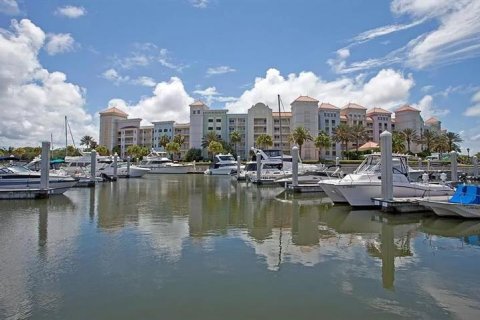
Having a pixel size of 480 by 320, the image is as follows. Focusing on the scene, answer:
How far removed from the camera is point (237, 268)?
8.90 m

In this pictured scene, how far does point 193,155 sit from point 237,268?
90.9 m

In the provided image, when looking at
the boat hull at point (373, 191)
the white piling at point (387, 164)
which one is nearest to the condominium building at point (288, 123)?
the boat hull at point (373, 191)

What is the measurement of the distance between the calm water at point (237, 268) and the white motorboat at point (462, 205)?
0.54m

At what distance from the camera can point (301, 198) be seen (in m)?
25.9

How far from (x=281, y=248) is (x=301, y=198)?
15267 mm

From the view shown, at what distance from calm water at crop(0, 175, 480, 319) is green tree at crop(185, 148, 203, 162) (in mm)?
81367

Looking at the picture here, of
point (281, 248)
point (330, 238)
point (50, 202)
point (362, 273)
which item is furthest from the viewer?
point (50, 202)

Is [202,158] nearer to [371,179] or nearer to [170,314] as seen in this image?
[371,179]

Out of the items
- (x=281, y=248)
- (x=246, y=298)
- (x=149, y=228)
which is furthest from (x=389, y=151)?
(x=246, y=298)

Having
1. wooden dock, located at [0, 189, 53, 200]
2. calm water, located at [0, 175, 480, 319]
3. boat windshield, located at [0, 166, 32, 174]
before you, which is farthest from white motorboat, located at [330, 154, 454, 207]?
boat windshield, located at [0, 166, 32, 174]

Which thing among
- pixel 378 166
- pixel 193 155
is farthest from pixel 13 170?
pixel 193 155

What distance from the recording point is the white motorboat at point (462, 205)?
49.9 feet

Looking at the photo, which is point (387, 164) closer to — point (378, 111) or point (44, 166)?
point (44, 166)

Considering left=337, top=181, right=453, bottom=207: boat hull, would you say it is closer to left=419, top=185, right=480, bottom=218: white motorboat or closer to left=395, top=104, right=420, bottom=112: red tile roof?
left=419, top=185, right=480, bottom=218: white motorboat
